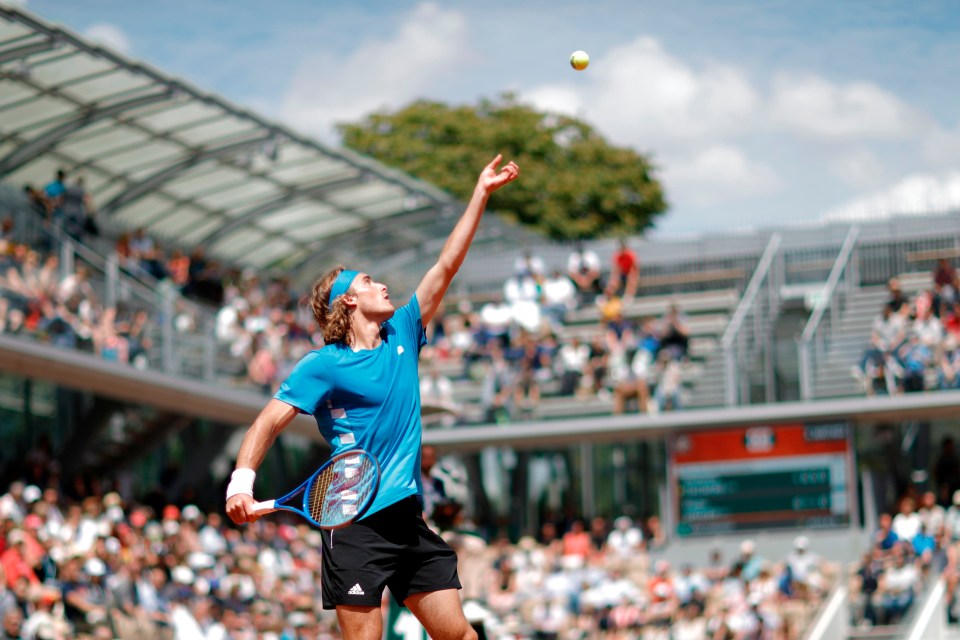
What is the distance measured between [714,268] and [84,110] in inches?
462

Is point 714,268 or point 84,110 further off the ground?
point 84,110

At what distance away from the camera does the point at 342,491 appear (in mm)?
6570

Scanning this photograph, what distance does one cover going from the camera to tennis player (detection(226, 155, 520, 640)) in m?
6.63

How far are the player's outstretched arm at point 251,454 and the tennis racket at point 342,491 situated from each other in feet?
0.54

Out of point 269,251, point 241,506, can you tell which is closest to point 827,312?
point 269,251

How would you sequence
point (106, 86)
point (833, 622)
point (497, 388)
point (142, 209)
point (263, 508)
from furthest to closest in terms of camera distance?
1. point (142, 209)
2. point (497, 388)
3. point (106, 86)
4. point (833, 622)
5. point (263, 508)

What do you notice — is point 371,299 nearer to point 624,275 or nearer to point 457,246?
point 457,246

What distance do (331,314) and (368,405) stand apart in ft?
1.44

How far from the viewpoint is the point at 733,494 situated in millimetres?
26375

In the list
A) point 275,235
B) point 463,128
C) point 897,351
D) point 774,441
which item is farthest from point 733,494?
point 463,128

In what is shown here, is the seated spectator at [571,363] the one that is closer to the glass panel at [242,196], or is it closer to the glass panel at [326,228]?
the glass panel at [326,228]

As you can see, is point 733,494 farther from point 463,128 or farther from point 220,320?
point 463,128

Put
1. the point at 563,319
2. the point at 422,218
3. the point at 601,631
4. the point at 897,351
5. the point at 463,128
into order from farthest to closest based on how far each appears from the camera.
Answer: the point at 463,128 < the point at 422,218 < the point at 563,319 < the point at 897,351 < the point at 601,631

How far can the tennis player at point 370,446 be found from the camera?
6.63 metres
